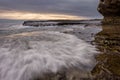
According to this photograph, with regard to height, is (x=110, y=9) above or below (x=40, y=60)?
above

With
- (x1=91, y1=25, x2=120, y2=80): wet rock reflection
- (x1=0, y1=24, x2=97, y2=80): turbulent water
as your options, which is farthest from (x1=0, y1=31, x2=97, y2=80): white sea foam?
(x1=91, y1=25, x2=120, y2=80): wet rock reflection

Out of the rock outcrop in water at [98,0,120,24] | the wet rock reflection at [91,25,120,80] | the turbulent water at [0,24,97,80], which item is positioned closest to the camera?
the wet rock reflection at [91,25,120,80]

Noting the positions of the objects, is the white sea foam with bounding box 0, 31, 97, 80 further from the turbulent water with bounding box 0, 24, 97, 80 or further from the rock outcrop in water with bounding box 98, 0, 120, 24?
the rock outcrop in water with bounding box 98, 0, 120, 24

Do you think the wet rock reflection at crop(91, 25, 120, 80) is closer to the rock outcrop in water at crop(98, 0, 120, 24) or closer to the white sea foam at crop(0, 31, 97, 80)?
the white sea foam at crop(0, 31, 97, 80)

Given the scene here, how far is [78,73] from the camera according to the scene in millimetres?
4621

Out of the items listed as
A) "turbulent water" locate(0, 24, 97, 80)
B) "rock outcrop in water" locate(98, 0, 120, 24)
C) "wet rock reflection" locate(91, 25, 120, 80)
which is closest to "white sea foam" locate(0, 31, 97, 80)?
"turbulent water" locate(0, 24, 97, 80)

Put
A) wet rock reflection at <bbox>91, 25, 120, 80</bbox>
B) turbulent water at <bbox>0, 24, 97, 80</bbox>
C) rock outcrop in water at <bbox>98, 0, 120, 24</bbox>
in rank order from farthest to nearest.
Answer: rock outcrop in water at <bbox>98, 0, 120, 24</bbox> → turbulent water at <bbox>0, 24, 97, 80</bbox> → wet rock reflection at <bbox>91, 25, 120, 80</bbox>

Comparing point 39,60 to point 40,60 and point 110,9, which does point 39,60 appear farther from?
point 110,9

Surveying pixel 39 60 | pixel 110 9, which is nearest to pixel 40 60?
pixel 39 60

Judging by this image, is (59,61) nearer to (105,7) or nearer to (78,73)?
(78,73)

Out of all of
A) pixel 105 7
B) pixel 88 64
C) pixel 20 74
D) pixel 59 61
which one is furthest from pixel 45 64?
pixel 105 7

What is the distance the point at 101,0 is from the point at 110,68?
82.1 feet

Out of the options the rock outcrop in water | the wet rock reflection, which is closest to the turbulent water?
the wet rock reflection

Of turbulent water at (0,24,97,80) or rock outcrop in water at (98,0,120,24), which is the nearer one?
turbulent water at (0,24,97,80)
